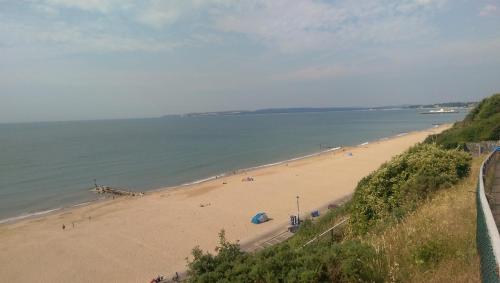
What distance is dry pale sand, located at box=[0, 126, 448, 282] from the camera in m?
20.8

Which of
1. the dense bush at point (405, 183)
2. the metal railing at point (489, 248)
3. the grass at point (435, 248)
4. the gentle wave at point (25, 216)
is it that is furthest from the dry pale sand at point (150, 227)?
the metal railing at point (489, 248)

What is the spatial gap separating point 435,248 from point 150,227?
2542 centimetres

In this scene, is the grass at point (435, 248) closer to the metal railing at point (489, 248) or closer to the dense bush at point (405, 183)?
the metal railing at point (489, 248)

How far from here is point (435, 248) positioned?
4.90 metres

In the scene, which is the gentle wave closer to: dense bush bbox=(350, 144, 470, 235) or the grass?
dense bush bbox=(350, 144, 470, 235)

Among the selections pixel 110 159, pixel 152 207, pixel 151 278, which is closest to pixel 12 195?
pixel 152 207

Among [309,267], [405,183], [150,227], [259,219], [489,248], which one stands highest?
[489,248]

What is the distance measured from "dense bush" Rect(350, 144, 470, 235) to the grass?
3133 millimetres

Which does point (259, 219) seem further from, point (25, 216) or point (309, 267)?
point (25, 216)

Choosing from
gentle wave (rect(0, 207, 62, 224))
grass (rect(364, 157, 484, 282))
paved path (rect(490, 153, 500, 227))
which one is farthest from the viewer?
gentle wave (rect(0, 207, 62, 224))

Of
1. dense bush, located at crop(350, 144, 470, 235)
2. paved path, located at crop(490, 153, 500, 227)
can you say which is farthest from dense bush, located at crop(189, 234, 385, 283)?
dense bush, located at crop(350, 144, 470, 235)

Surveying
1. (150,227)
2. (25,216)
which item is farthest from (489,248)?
(25,216)

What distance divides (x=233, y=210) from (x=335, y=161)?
26228 mm

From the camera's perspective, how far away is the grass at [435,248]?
4.30 metres
